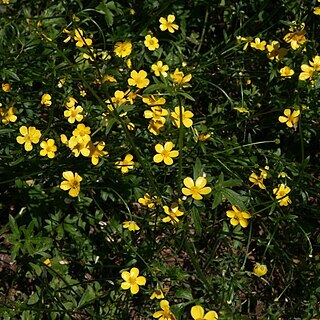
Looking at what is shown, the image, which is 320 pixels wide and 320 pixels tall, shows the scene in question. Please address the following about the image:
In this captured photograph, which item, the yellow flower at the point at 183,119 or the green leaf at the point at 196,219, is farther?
the yellow flower at the point at 183,119

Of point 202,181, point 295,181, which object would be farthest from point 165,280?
point 295,181

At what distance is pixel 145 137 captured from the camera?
3516mm

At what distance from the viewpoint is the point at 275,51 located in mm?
3697

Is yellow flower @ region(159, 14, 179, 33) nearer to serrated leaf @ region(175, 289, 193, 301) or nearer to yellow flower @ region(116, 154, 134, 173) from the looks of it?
yellow flower @ region(116, 154, 134, 173)

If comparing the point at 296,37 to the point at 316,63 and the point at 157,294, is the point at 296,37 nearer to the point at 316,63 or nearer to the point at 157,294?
the point at 316,63

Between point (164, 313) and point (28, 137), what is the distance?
1165 millimetres

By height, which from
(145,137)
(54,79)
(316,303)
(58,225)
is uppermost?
(54,79)

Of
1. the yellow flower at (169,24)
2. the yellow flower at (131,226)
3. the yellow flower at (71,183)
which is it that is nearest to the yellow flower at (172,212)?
the yellow flower at (131,226)

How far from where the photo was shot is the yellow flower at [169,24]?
12.8ft

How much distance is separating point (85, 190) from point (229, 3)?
1.66 metres

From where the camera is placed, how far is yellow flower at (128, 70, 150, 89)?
132 inches

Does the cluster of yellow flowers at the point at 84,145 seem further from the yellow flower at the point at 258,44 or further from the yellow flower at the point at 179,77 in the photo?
the yellow flower at the point at 258,44

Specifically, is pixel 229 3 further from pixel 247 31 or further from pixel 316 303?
pixel 316 303

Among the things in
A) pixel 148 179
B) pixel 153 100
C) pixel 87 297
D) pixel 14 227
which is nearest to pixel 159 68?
pixel 153 100
